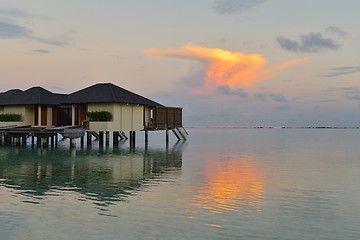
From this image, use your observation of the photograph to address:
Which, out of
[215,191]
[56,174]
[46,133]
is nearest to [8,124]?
[46,133]

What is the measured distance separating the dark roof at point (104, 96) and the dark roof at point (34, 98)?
10.2ft

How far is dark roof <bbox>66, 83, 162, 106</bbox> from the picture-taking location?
36.3m

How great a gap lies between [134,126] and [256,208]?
27.9 m

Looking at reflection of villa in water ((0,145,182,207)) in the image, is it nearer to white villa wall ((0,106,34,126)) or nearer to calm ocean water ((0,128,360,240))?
calm ocean water ((0,128,360,240))

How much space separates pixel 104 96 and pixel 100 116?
1958mm

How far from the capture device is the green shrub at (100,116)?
36062 mm

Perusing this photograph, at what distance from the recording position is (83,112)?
125 feet

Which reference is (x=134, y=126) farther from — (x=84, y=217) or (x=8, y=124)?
(x=84, y=217)

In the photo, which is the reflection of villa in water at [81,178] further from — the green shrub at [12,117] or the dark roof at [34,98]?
the green shrub at [12,117]

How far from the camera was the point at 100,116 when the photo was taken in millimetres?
36094

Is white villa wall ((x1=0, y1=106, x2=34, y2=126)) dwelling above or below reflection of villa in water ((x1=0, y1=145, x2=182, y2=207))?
above

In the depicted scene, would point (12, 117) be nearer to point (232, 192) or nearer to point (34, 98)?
point (34, 98)

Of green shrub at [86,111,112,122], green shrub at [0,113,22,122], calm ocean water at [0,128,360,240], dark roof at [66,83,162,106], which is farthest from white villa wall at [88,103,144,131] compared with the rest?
calm ocean water at [0,128,360,240]

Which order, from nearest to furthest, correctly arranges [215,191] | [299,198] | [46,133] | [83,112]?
[299,198] < [215,191] < [46,133] < [83,112]
